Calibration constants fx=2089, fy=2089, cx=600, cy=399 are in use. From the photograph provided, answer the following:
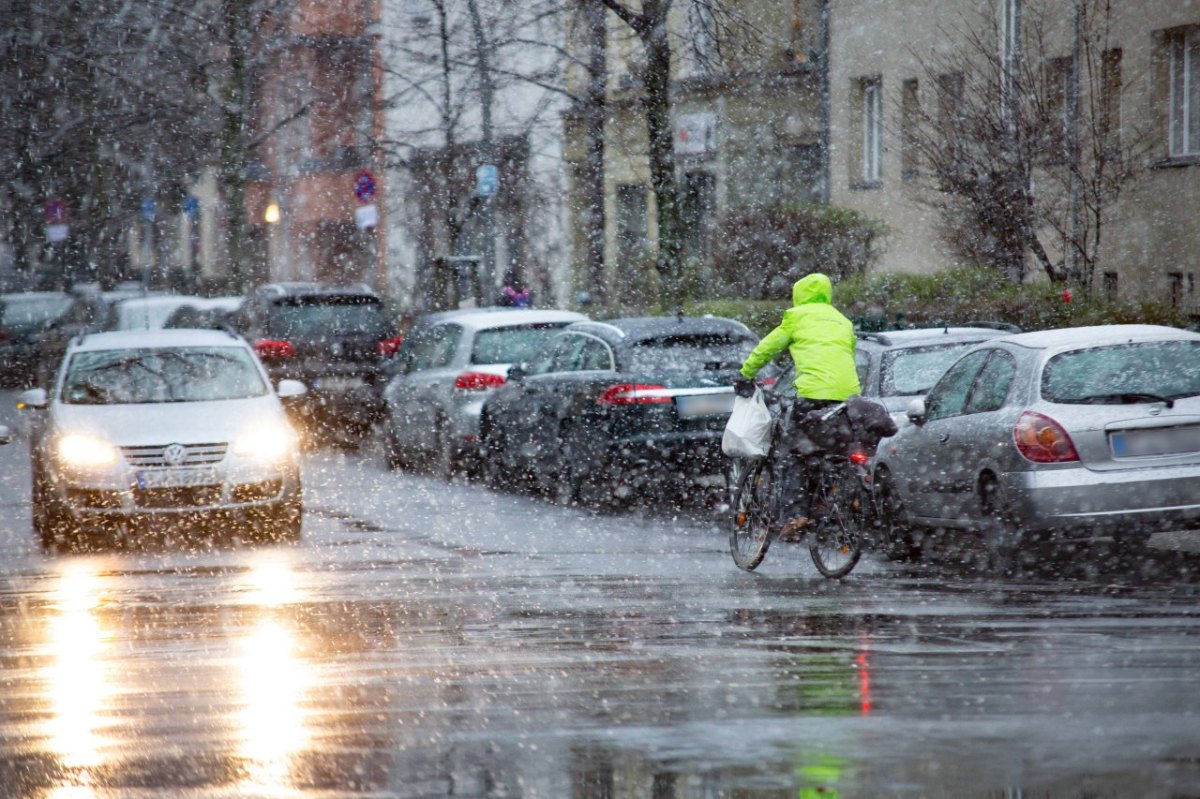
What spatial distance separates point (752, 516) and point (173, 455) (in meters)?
4.62

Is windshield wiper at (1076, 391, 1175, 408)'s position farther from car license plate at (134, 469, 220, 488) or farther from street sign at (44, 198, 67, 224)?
street sign at (44, 198, 67, 224)

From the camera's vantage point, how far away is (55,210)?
162 feet

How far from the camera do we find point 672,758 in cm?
646

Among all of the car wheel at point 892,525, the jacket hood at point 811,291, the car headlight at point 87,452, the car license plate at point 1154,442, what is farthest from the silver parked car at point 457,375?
the car license plate at point 1154,442

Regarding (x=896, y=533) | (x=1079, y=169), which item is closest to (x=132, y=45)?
(x=1079, y=169)

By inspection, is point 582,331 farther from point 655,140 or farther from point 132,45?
point 132,45

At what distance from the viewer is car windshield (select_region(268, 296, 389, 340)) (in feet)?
83.0

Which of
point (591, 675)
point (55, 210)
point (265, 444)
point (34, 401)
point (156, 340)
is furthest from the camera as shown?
point (55, 210)

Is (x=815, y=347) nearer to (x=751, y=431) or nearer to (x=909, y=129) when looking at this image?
(x=751, y=431)

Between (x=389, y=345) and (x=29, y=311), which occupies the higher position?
(x=29, y=311)

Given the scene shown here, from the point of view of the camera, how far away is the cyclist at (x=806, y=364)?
39.6 ft

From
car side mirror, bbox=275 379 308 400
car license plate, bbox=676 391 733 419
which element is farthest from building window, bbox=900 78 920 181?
car side mirror, bbox=275 379 308 400

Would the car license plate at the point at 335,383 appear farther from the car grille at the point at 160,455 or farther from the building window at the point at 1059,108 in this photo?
the car grille at the point at 160,455

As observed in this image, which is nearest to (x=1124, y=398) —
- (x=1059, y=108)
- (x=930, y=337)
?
(x=930, y=337)
